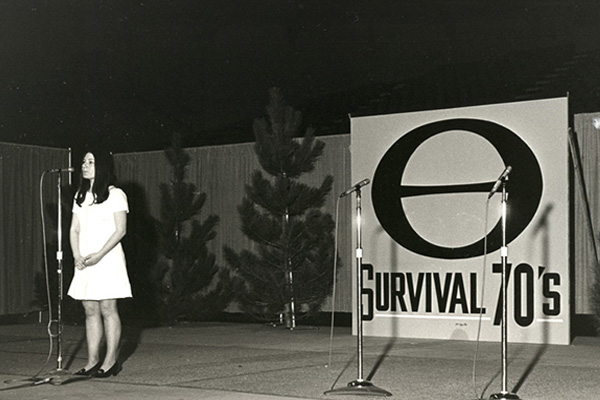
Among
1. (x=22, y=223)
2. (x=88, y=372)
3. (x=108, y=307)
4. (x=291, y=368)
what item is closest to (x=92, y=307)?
(x=108, y=307)

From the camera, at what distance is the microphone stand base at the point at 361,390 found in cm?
519

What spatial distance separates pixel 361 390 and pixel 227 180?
6.55 m

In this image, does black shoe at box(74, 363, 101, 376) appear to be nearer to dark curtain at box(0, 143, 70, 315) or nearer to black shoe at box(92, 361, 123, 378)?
black shoe at box(92, 361, 123, 378)

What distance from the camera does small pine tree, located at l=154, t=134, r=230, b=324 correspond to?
10.6m

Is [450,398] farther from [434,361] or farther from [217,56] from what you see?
[217,56]

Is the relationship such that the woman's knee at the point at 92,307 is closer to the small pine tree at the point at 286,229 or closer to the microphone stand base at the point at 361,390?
the microphone stand base at the point at 361,390

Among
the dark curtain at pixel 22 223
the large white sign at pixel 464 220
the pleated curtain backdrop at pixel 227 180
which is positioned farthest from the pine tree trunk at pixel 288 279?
the dark curtain at pixel 22 223

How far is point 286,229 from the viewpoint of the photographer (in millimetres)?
9836

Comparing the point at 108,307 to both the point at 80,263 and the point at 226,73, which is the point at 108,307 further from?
the point at 226,73

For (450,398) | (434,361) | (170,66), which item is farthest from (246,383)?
(170,66)

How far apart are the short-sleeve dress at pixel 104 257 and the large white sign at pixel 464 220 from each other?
11.1 ft

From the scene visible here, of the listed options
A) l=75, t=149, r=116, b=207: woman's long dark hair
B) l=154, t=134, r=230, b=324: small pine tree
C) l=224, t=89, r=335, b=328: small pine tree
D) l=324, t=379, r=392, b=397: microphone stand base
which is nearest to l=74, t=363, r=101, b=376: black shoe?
l=75, t=149, r=116, b=207: woman's long dark hair

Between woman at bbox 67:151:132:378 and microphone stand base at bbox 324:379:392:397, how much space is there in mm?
1523

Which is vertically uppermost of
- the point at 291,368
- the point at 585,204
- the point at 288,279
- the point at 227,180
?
the point at 227,180
